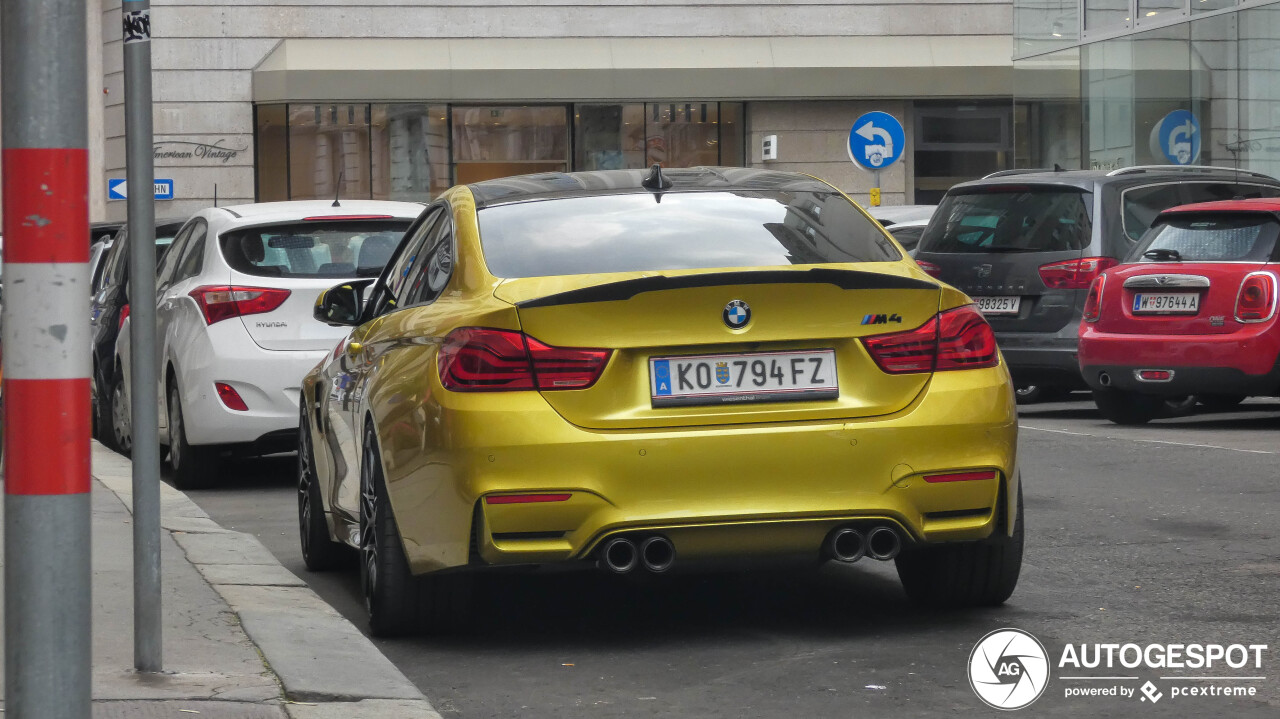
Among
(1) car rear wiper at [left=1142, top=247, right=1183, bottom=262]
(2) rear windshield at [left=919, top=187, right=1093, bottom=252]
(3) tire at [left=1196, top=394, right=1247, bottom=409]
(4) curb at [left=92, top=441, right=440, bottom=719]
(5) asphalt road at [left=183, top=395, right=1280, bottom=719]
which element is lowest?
(5) asphalt road at [left=183, top=395, right=1280, bottom=719]

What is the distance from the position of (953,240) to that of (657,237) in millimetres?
9341

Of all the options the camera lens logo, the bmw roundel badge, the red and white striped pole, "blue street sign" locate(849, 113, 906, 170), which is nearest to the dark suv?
"blue street sign" locate(849, 113, 906, 170)

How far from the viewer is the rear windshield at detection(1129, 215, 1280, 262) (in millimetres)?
12422

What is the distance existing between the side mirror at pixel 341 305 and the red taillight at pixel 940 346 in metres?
2.29

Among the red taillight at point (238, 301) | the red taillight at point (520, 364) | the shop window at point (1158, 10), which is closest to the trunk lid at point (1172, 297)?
the red taillight at point (238, 301)

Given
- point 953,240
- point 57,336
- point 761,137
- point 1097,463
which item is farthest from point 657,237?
point 761,137

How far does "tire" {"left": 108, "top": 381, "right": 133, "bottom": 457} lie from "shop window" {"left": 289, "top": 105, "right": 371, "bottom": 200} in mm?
22121

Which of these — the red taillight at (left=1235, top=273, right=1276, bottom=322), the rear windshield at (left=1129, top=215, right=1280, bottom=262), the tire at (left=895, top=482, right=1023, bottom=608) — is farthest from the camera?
the rear windshield at (left=1129, top=215, right=1280, bottom=262)

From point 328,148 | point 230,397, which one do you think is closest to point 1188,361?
point 230,397

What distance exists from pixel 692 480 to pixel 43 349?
2.62 m

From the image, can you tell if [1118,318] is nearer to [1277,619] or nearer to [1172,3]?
[1277,619]

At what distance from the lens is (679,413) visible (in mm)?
5418

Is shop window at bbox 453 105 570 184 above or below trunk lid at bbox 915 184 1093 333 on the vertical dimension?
above

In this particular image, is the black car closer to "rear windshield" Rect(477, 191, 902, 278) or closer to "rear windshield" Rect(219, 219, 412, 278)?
"rear windshield" Rect(219, 219, 412, 278)
